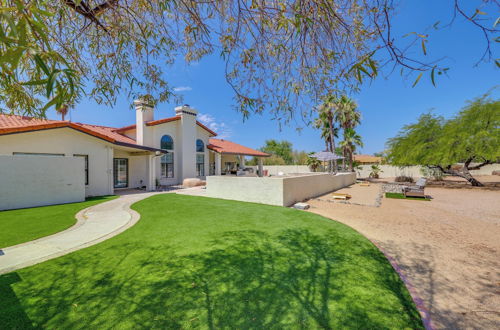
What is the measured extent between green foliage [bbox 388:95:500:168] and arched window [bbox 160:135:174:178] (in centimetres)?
2370

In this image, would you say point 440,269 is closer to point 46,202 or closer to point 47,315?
point 47,315

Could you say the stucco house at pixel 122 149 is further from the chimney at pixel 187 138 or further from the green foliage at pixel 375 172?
the green foliage at pixel 375 172

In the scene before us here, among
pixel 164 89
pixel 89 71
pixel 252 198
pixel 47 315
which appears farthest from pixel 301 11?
pixel 252 198

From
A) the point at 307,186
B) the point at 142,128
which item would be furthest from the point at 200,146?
the point at 307,186

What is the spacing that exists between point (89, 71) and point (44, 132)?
37.2ft

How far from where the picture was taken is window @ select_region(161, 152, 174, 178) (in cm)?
2183

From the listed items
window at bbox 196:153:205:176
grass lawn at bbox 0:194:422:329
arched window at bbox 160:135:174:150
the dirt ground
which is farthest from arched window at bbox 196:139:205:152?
grass lawn at bbox 0:194:422:329

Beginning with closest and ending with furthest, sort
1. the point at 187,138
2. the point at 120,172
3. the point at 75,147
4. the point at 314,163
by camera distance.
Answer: the point at 75,147 → the point at 120,172 → the point at 187,138 → the point at 314,163

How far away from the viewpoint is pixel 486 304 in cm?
369

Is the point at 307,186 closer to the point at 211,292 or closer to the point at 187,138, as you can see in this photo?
the point at 211,292

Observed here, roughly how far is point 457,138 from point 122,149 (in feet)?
95.0

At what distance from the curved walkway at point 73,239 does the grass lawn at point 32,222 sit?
38 centimetres

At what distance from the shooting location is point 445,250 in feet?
19.6

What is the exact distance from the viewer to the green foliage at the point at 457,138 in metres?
18.2
